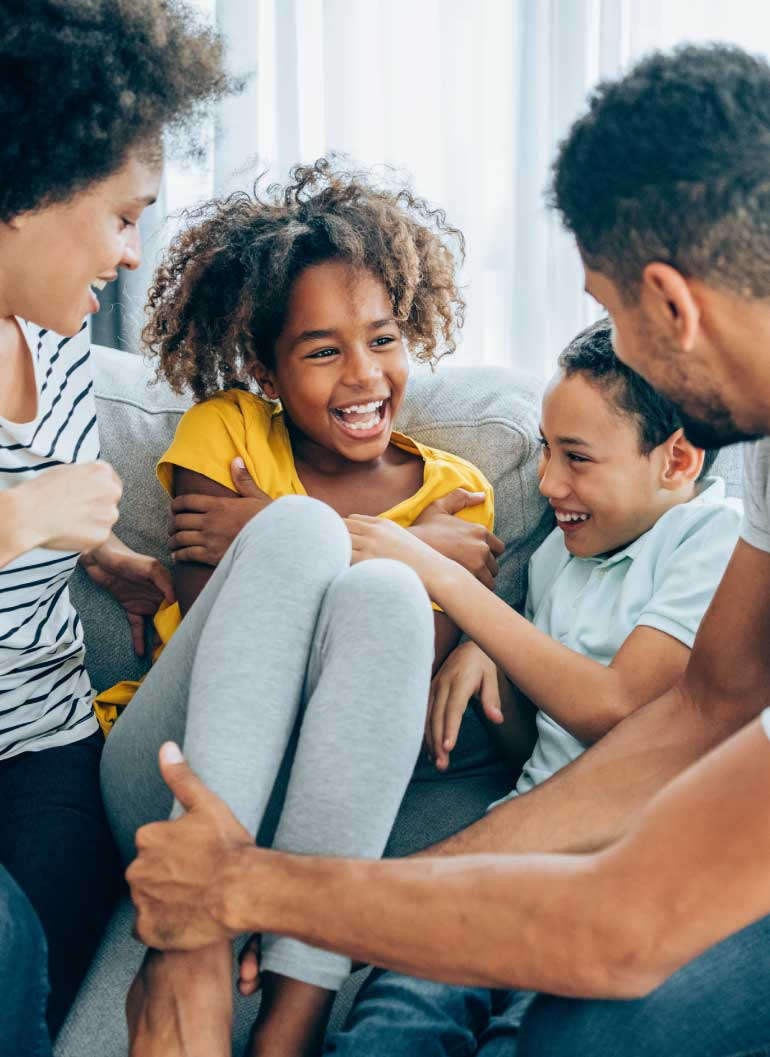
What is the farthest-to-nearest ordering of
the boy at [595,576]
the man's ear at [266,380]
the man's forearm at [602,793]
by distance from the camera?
the man's ear at [266,380] → the boy at [595,576] → the man's forearm at [602,793]

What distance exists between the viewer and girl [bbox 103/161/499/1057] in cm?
102

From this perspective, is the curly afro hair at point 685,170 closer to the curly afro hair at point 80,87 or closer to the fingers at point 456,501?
the curly afro hair at point 80,87

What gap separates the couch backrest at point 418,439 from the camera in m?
1.62

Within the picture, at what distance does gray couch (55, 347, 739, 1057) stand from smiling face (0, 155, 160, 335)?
0.45 meters

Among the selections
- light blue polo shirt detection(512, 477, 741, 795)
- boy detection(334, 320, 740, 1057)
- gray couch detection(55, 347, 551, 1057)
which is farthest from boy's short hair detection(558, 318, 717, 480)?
gray couch detection(55, 347, 551, 1057)

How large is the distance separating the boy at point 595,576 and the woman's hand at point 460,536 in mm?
96

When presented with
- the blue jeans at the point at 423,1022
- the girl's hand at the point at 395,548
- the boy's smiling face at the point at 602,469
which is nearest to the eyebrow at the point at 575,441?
the boy's smiling face at the point at 602,469

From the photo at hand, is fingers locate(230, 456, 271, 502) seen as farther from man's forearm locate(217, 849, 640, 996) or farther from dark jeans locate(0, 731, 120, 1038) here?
man's forearm locate(217, 849, 640, 996)

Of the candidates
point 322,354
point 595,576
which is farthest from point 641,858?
point 322,354

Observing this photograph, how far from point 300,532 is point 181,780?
0.90ft

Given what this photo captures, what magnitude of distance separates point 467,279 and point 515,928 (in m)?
1.79

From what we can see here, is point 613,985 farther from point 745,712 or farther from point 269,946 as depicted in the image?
point 745,712

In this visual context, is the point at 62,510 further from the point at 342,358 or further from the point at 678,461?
the point at 678,461

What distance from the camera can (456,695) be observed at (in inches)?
55.4
